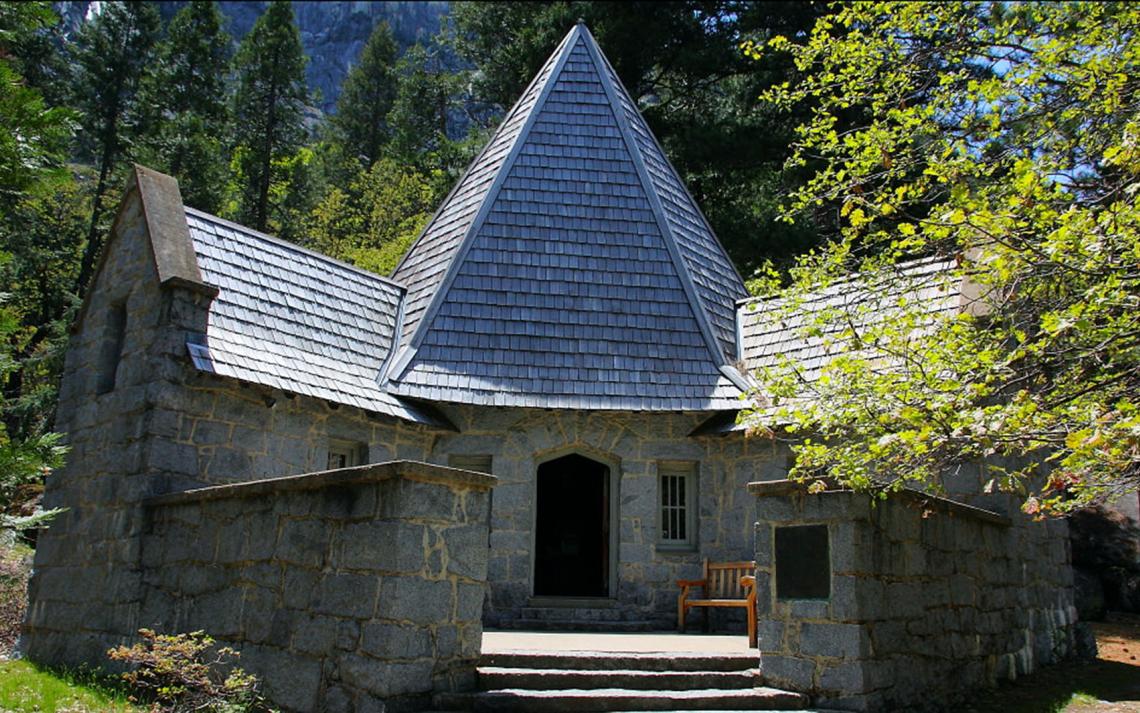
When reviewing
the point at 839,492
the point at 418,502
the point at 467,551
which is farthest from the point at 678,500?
the point at 418,502

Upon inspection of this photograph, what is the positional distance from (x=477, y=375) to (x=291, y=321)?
2.39 m

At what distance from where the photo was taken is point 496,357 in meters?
12.2

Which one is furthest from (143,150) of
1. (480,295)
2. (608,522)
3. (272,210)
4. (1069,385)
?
(1069,385)

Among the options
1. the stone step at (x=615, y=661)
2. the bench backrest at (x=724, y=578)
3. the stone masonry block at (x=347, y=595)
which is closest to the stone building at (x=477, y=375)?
the bench backrest at (x=724, y=578)

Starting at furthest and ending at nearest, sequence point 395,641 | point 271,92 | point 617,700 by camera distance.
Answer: point 271,92
point 617,700
point 395,641

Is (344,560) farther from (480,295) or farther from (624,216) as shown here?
(624,216)

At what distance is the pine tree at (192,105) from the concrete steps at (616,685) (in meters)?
24.2

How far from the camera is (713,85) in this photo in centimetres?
2689

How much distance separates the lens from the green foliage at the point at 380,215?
29.3 m

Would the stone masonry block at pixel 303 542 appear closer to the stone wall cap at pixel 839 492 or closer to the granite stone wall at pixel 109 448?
the granite stone wall at pixel 109 448

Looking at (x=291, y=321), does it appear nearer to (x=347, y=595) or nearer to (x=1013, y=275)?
(x=347, y=595)

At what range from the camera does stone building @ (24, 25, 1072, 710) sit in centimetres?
974

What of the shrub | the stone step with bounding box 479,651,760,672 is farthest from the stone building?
the shrub

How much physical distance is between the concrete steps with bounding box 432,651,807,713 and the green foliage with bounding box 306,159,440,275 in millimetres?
21497
